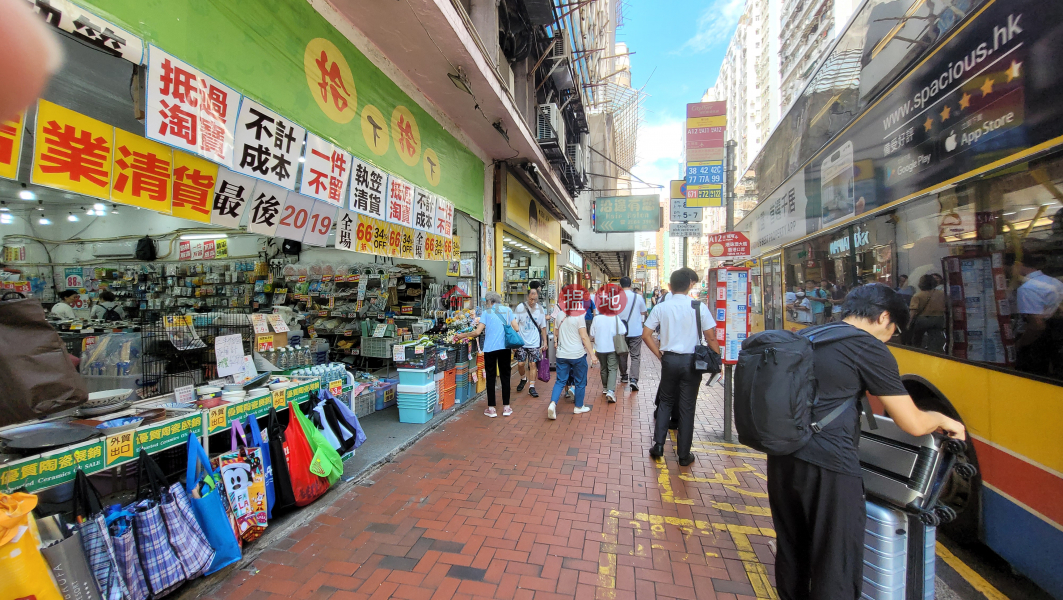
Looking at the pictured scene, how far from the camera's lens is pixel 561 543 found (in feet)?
10.7

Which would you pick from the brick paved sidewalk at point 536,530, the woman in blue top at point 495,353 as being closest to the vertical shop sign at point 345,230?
the woman in blue top at point 495,353

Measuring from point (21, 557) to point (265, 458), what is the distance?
5.03ft

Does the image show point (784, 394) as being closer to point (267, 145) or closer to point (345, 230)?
point (267, 145)

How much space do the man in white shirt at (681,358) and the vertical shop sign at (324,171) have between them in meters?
3.75

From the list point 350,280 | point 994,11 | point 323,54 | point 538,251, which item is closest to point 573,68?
point 538,251

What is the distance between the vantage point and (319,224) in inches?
196

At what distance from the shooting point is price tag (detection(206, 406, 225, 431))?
323 cm

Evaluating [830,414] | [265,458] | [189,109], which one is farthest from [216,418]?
[830,414]

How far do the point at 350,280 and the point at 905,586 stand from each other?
28.8 feet

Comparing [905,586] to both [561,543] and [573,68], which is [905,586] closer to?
[561,543]

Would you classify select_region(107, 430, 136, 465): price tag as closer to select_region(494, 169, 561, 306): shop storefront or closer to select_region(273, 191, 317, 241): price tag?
select_region(273, 191, 317, 241): price tag

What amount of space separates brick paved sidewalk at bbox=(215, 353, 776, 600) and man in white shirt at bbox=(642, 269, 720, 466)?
353mm

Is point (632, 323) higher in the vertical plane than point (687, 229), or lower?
lower

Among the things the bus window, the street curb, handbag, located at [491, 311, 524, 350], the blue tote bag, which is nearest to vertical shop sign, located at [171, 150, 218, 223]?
the blue tote bag
